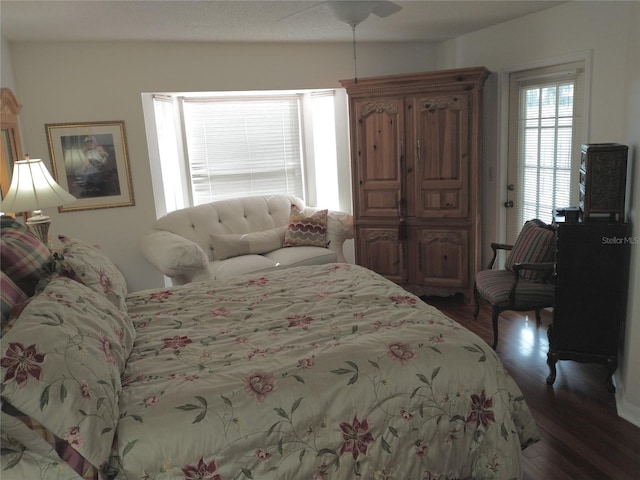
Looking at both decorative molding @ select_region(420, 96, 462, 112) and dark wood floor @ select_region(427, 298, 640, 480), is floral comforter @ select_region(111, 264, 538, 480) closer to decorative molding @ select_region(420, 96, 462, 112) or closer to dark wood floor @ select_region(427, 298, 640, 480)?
dark wood floor @ select_region(427, 298, 640, 480)

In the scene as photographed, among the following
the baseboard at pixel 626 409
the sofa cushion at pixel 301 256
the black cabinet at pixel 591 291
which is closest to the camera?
the baseboard at pixel 626 409

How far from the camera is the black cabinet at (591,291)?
2.76 metres

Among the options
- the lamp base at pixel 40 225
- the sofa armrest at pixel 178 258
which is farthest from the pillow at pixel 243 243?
the lamp base at pixel 40 225

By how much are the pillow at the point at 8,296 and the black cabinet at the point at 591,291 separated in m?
2.71

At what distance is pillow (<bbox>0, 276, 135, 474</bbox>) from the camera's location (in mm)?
1302

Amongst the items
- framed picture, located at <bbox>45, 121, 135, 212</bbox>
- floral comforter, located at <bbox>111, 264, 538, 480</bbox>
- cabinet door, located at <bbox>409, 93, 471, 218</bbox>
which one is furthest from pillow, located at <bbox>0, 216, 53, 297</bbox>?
cabinet door, located at <bbox>409, 93, 471, 218</bbox>

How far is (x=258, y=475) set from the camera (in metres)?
1.53

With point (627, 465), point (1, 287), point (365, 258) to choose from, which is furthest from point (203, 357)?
point (365, 258)

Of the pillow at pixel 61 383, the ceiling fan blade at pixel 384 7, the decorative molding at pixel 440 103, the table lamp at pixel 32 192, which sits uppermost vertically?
the ceiling fan blade at pixel 384 7

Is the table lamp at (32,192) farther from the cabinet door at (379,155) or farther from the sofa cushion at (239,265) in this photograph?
the cabinet door at (379,155)

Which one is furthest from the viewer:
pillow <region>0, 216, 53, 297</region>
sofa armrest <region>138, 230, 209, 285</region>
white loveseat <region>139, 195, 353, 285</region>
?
white loveseat <region>139, 195, 353, 285</region>

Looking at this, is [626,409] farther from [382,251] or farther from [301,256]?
[301,256]

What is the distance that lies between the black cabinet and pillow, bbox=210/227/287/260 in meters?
2.56

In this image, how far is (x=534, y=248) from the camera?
3.43 meters
